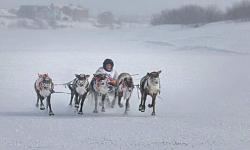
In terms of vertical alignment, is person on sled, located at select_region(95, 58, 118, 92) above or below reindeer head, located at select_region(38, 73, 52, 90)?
above

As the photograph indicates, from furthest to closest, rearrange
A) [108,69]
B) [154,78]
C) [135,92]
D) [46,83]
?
[135,92] → [108,69] → [46,83] → [154,78]

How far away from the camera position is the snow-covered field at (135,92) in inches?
405

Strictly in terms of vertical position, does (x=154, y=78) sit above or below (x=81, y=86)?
above

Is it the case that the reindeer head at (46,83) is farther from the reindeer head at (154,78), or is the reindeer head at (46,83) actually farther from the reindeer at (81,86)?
the reindeer head at (154,78)

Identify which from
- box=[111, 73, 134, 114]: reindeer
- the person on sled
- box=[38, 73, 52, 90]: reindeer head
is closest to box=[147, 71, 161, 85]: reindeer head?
box=[111, 73, 134, 114]: reindeer

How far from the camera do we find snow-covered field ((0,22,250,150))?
33.8 ft

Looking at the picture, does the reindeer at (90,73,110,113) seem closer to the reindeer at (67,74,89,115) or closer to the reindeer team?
the reindeer team

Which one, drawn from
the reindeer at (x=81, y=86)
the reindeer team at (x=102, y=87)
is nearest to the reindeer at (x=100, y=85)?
the reindeer team at (x=102, y=87)

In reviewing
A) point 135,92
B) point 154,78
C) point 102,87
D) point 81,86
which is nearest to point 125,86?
point 102,87

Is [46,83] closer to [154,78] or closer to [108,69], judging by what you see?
[108,69]

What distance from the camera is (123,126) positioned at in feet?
38.3

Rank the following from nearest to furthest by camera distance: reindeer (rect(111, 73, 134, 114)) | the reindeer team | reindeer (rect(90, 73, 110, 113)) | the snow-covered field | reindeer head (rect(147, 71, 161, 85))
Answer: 1. the snow-covered field
2. reindeer head (rect(147, 71, 161, 85))
3. the reindeer team
4. reindeer (rect(90, 73, 110, 113))
5. reindeer (rect(111, 73, 134, 114))

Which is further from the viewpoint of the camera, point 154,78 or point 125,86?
point 125,86

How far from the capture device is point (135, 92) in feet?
63.3
